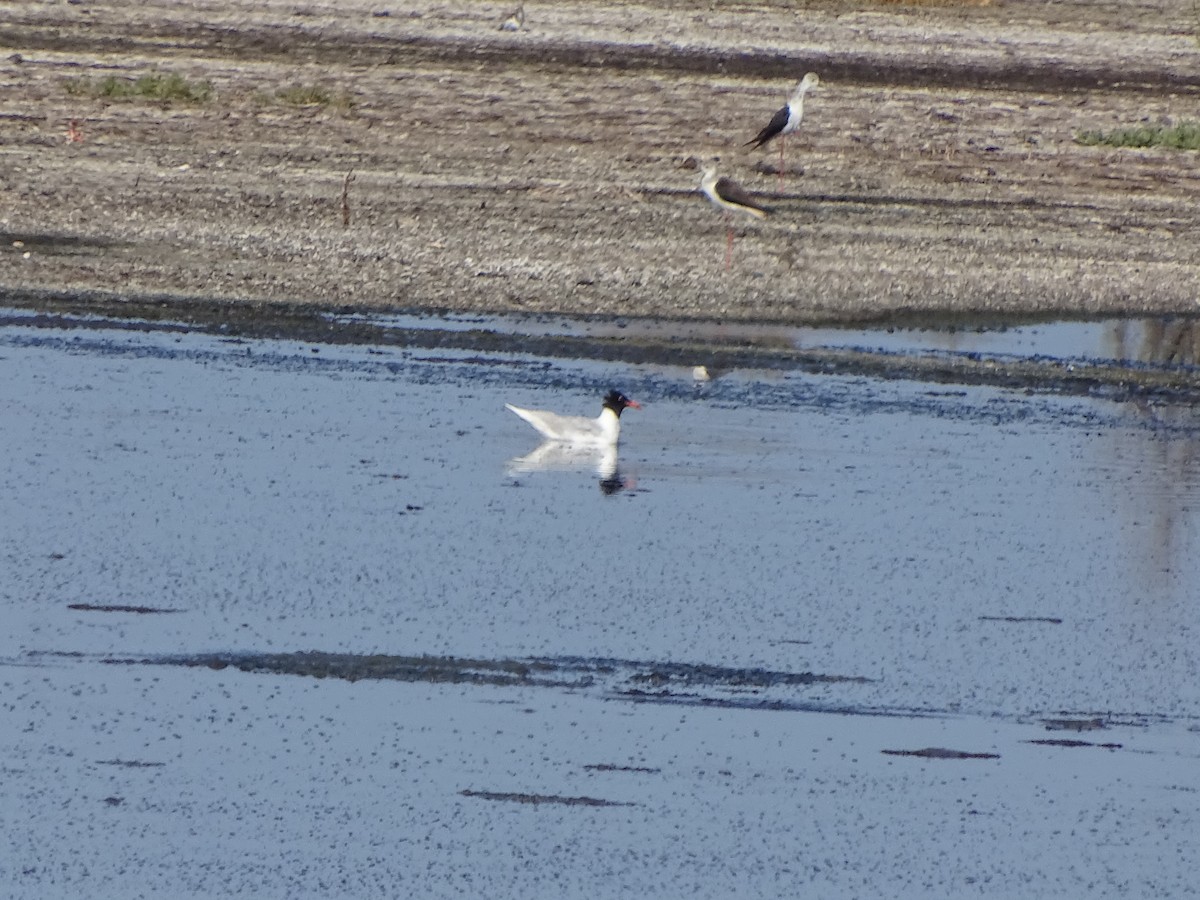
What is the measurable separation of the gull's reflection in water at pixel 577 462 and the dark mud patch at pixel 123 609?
271cm

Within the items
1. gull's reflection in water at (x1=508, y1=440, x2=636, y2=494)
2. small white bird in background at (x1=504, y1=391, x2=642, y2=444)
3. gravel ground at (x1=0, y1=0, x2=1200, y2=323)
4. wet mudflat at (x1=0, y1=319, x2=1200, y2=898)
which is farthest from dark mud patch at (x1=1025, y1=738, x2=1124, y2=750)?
gravel ground at (x1=0, y1=0, x2=1200, y2=323)

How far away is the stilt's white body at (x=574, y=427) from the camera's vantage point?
10852mm

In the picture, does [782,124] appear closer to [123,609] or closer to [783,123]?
[783,123]

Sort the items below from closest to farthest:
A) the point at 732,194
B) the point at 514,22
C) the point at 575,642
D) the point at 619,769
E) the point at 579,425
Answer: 1. the point at 619,769
2. the point at 575,642
3. the point at 579,425
4. the point at 732,194
5. the point at 514,22

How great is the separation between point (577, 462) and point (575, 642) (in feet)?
9.60

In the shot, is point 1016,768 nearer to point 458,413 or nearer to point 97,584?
point 97,584

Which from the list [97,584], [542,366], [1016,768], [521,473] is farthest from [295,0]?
[1016,768]

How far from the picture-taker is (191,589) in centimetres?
824

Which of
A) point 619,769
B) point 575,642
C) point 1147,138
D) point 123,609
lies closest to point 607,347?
point 575,642

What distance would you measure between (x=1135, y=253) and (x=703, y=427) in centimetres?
687

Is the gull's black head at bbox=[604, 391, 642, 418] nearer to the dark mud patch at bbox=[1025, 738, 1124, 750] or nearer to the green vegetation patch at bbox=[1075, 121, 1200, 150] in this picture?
the dark mud patch at bbox=[1025, 738, 1124, 750]

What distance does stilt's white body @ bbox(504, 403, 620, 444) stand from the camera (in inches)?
427

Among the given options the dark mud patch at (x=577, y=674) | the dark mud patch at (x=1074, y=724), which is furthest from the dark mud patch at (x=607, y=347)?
the dark mud patch at (x=1074, y=724)

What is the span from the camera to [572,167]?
19203mm
